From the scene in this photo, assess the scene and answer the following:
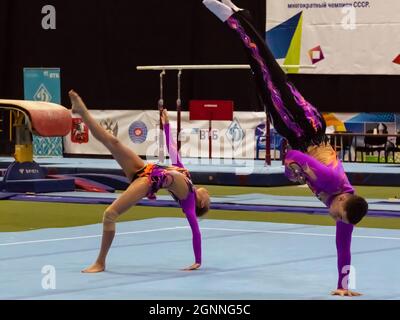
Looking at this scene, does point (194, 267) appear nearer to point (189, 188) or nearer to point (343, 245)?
point (189, 188)

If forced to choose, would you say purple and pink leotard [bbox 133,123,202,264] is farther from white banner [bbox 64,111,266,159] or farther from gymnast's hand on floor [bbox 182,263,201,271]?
white banner [bbox 64,111,266,159]

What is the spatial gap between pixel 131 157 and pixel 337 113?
10.2 m

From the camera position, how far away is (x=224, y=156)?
16469mm

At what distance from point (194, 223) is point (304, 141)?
3.47ft

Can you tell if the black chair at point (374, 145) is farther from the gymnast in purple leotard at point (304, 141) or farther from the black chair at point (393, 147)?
the gymnast in purple leotard at point (304, 141)

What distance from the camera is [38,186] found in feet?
38.6

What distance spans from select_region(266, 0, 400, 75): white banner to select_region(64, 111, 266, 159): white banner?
4.32ft

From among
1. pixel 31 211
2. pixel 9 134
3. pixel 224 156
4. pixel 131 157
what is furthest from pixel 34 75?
pixel 131 157

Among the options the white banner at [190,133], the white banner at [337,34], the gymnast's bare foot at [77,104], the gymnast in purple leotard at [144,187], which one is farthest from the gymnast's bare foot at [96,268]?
the white banner at [190,133]

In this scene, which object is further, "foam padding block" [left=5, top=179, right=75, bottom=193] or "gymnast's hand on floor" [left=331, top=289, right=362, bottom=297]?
"foam padding block" [left=5, top=179, right=75, bottom=193]

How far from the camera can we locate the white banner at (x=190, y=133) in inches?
644

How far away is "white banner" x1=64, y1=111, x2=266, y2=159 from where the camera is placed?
644 inches

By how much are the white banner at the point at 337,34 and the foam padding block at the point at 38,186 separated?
4.96m

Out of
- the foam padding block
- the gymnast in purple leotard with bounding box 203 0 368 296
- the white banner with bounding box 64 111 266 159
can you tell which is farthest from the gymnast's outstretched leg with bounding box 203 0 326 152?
the white banner with bounding box 64 111 266 159
